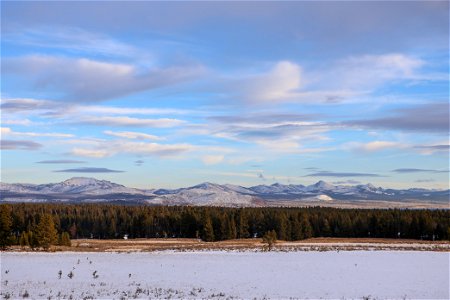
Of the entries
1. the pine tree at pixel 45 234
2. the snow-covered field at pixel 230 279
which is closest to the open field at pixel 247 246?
the pine tree at pixel 45 234

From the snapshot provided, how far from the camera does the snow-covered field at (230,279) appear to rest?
27250mm

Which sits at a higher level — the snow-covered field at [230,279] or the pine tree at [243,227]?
the snow-covered field at [230,279]

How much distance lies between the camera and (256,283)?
102ft

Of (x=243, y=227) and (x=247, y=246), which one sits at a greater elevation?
(x=243, y=227)

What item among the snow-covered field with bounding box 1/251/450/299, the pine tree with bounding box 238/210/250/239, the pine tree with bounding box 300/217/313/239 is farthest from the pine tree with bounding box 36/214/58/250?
the pine tree with bounding box 300/217/313/239

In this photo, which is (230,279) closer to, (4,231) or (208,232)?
(4,231)

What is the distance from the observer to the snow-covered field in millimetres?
27250

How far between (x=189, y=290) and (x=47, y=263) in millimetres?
20426

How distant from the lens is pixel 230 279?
32.7 meters

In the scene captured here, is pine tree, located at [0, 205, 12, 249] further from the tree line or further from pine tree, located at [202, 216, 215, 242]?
pine tree, located at [202, 216, 215, 242]

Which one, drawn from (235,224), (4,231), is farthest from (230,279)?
(235,224)

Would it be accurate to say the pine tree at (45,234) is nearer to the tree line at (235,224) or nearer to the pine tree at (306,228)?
the tree line at (235,224)

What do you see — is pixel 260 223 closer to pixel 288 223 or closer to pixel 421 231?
pixel 288 223

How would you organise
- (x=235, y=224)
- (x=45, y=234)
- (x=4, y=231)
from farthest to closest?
(x=235, y=224) < (x=4, y=231) < (x=45, y=234)
